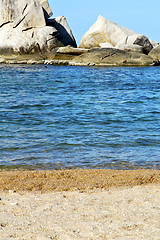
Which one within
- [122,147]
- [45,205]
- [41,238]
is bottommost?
[122,147]

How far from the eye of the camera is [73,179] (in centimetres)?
596

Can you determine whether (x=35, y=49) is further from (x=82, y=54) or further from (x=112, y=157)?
(x=112, y=157)

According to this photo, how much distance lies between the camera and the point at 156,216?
13.4 ft

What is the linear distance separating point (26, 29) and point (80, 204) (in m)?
48.3

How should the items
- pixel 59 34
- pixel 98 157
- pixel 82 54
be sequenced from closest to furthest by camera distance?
1. pixel 98 157
2. pixel 82 54
3. pixel 59 34

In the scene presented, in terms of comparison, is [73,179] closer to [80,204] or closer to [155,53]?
[80,204]

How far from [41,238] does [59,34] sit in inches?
2025

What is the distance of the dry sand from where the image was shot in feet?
11.9

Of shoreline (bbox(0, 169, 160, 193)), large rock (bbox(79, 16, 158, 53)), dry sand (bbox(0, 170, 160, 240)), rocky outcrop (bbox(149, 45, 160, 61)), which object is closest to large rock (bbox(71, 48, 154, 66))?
rocky outcrop (bbox(149, 45, 160, 61))

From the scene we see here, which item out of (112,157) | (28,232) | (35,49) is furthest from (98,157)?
(35,49)

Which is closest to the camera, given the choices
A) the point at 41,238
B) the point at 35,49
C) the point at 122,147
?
the point at 41,238

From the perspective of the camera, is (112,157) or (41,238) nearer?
(41,238)

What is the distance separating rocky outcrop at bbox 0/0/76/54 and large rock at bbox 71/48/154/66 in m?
8.63

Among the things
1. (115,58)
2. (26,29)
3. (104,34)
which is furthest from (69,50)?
(104,34)
